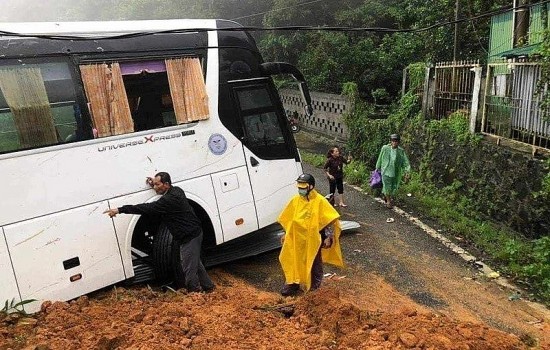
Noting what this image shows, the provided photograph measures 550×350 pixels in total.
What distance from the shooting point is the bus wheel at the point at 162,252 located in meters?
5.80

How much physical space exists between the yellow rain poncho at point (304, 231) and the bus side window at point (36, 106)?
2581 millimetres

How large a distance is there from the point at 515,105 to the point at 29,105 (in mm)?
7558

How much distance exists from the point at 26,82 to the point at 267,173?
10.8ft

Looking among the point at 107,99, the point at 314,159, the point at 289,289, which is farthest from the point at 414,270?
the point at 314,159

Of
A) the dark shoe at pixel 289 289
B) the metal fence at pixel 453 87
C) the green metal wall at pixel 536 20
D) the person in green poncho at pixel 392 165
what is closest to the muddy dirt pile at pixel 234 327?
the dark shoe at pixel 289 289

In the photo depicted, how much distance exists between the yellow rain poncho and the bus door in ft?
3.68

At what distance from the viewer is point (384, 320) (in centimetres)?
454

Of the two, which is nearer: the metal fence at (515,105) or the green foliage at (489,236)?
the green foliage at (489,236)

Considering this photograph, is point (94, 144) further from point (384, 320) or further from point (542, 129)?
point (542, 129)

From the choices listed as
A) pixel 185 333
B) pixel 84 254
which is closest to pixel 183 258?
pixel 84 254

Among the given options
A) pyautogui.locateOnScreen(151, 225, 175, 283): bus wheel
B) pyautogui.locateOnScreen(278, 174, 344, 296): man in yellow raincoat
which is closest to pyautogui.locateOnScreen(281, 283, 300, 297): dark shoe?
pyautogui.locateOnScreen(278, 174, 344, 296): man in yellow raincoat

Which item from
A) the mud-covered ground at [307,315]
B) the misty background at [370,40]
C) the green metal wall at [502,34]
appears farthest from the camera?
the misty background at [370,40]

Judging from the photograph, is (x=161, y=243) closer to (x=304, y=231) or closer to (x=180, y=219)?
(x=180, y=219)

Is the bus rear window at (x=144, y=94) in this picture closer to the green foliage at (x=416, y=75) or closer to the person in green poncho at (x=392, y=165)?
the person in green poncho at (x=392, y=165)
